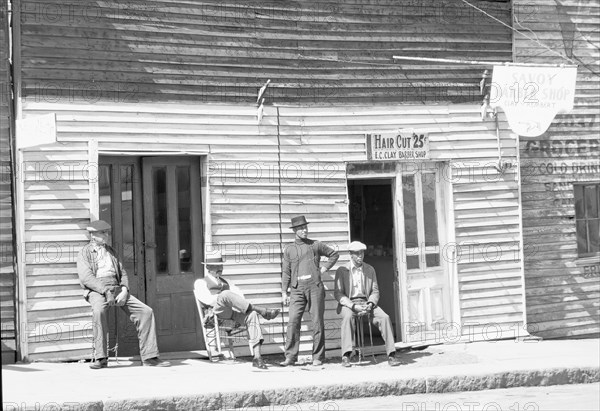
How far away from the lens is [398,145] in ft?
43.3

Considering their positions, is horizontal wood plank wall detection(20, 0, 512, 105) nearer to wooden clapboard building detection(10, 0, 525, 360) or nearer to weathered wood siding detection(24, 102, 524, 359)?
wooden clapboard building detection(10, 0, 525, 360)

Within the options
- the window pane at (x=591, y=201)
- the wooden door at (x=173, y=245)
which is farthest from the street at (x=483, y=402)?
the window pane at (x=591, y=201)

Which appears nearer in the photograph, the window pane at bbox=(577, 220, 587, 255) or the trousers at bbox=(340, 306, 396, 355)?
the trousers at bbox=(340, 306, 396, 355)

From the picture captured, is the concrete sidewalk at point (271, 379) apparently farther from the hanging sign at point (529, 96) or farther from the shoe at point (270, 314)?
the hanging sign at point (529, 96)

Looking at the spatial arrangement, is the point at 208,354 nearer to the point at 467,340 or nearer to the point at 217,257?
the point at 217,257

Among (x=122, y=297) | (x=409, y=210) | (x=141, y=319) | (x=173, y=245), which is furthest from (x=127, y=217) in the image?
(x=409, y=210)

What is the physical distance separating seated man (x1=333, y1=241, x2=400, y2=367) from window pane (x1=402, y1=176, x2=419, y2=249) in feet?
3.94

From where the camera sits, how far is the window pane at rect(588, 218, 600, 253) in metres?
15.1

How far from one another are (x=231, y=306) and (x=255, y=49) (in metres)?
3.22

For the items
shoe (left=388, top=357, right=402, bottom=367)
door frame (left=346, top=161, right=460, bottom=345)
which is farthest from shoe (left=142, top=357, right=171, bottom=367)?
door frame (left=346, top=161, right=460, bottom=345)

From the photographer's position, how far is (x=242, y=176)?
40.5 ft

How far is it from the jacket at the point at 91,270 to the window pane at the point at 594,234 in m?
7.39

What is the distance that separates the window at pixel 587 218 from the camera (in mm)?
14922

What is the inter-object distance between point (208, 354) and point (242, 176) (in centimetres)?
221
